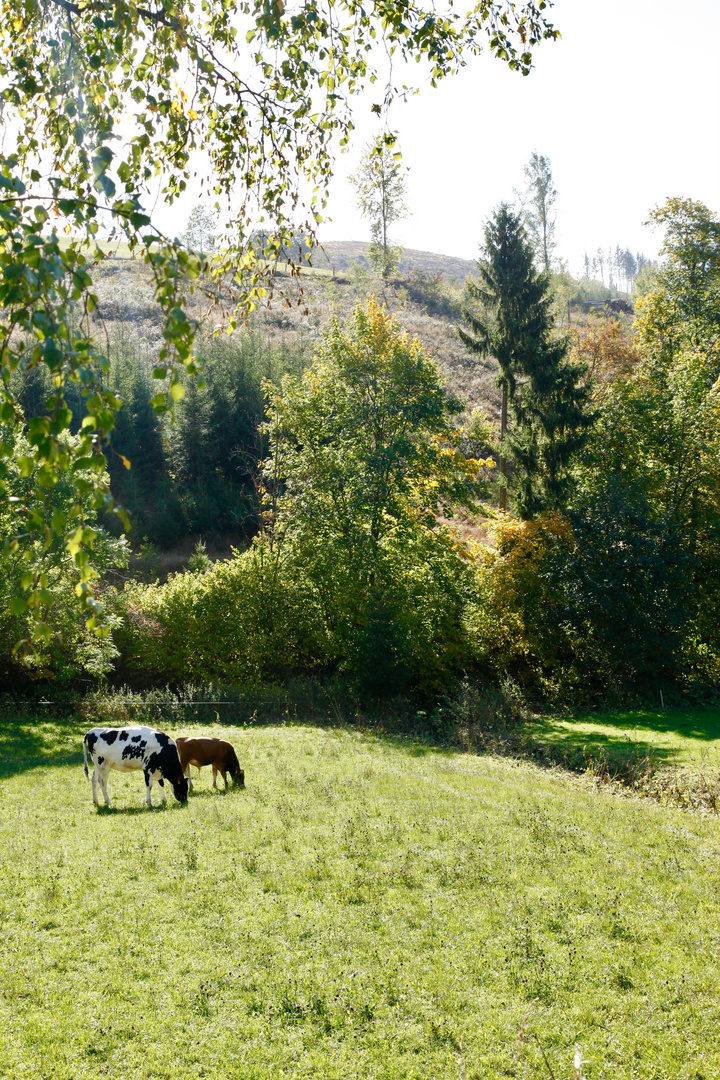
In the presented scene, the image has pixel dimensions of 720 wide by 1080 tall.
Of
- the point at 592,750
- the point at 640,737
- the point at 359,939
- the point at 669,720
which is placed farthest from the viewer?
the point at 669,720

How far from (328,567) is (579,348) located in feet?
109

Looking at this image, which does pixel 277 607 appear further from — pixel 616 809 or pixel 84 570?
pixel 84 570

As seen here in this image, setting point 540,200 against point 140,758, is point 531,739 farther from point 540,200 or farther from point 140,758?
point 540,200

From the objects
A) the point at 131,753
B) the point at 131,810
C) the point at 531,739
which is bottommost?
the point at 531,739

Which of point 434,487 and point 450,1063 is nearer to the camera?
point 450,1063

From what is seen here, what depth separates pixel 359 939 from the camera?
685 cm

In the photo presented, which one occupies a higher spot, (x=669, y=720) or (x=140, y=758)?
(x=140, y=758)

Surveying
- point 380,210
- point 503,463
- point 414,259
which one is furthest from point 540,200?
point 414,259

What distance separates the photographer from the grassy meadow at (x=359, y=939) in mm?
5289

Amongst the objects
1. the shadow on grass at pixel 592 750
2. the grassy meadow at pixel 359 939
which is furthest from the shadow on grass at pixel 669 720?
the grassy meadow at pixel 359 939

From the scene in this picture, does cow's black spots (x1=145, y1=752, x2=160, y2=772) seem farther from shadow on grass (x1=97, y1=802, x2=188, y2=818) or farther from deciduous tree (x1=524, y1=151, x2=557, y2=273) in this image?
deciduous tree (x1=524, y1=151, x2=557, y2=273)

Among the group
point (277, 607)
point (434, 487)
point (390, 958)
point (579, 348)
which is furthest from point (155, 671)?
point (579, 348)

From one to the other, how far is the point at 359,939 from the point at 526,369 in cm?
3079

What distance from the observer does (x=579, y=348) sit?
50.5m
